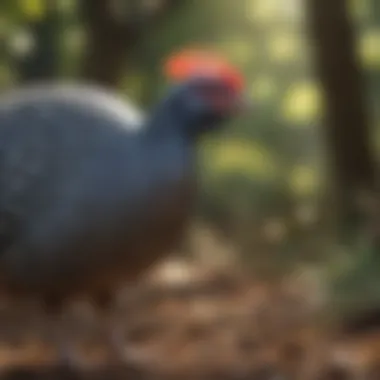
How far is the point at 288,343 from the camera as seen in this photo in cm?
137

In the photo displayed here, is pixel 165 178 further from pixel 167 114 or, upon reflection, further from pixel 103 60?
pixel 103 60

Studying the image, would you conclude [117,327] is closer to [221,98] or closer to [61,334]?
[61,334]

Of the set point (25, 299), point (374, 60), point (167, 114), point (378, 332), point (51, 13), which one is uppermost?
point (51, 13)

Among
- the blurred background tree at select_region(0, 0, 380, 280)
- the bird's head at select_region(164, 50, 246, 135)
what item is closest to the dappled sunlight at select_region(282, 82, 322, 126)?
the blurred background tree at select_region(0, 0, 380, 280)

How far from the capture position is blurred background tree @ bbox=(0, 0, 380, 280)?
155 centimetres

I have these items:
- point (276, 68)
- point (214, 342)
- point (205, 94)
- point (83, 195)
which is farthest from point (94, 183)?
point (276, 68)

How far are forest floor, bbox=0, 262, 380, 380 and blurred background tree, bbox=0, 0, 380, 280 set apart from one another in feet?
0.34

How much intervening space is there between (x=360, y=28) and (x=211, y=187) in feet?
1.09

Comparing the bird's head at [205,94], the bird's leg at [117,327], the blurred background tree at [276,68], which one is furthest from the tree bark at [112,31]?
the bird's leg at [117,327]

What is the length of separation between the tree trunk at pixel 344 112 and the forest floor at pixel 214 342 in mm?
173

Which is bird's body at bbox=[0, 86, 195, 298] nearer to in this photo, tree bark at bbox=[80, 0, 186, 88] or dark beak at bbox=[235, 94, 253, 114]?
dark beak at bbox=[235, 94, 253, 114]

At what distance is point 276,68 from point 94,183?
0.42 metres

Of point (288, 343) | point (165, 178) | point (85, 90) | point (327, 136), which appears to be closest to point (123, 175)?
point (165, 178)

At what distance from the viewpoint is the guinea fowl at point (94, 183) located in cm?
127
